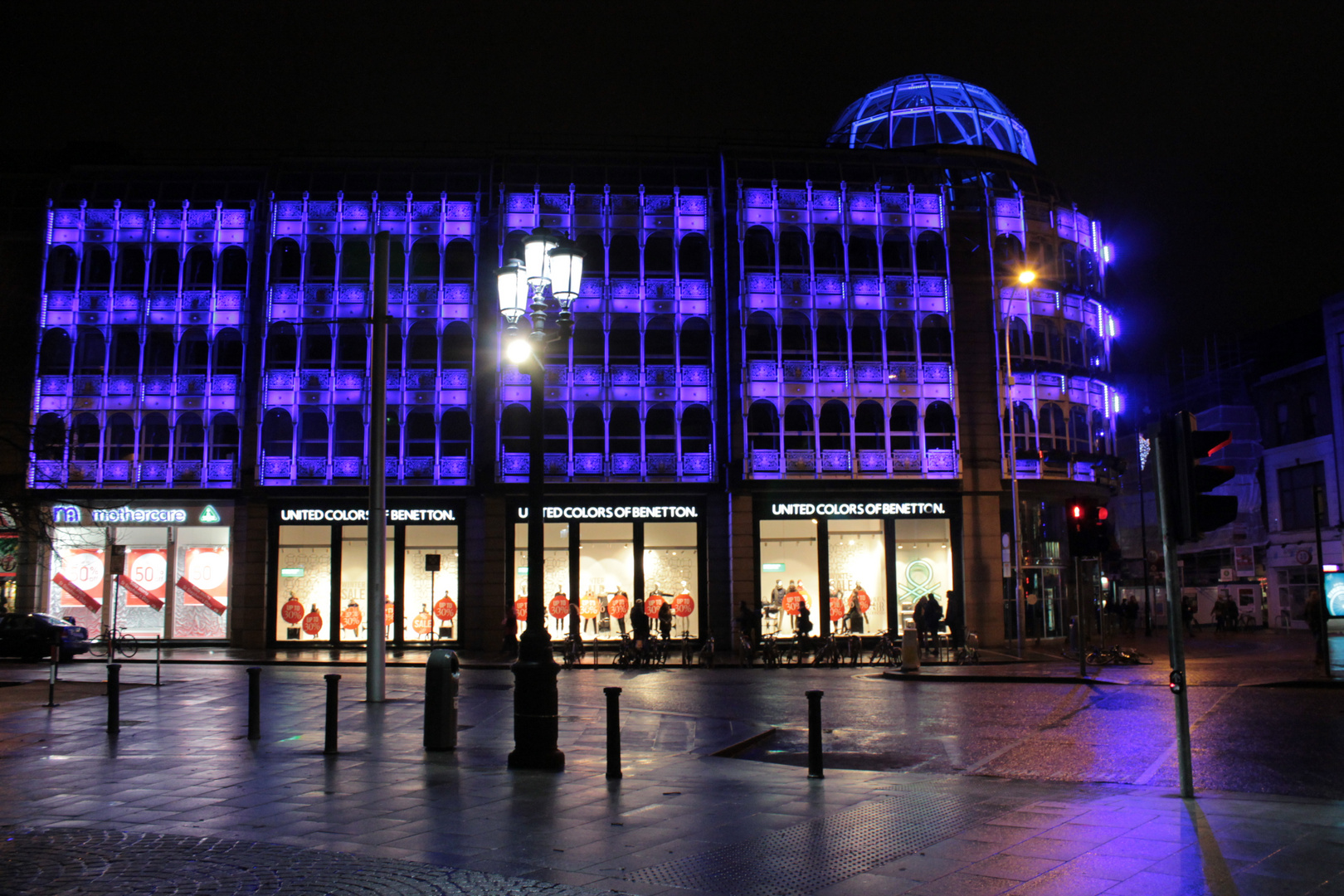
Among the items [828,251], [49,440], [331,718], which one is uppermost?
[828,251]

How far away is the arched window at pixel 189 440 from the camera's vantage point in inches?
1457

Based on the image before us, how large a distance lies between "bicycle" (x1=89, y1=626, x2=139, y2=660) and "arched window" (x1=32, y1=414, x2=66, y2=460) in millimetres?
5541

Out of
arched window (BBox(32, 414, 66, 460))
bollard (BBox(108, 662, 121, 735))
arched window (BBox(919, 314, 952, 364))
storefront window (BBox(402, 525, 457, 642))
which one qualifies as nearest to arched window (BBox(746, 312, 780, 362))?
arched window (BBox(919, 314, 952, 364))

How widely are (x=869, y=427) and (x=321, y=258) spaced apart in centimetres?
2033

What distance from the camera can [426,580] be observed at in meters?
36.5

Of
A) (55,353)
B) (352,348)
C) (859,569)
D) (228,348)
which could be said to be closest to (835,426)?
(859,569)

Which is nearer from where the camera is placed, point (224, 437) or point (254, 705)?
point (254, 705)

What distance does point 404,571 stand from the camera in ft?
119

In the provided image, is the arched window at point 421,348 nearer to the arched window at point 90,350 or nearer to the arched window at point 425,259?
the arched window at point 425,259

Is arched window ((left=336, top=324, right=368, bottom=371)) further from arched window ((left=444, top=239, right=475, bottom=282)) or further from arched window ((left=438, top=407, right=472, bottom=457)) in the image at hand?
arched window ((left=444, top=239, right=475, bottom=282))

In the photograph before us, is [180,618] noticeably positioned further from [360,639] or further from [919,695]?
[919,695]

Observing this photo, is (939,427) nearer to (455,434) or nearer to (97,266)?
(455,434)

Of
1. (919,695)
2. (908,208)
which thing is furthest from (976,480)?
(919,695)

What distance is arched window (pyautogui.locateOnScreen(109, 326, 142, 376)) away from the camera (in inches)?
1481
